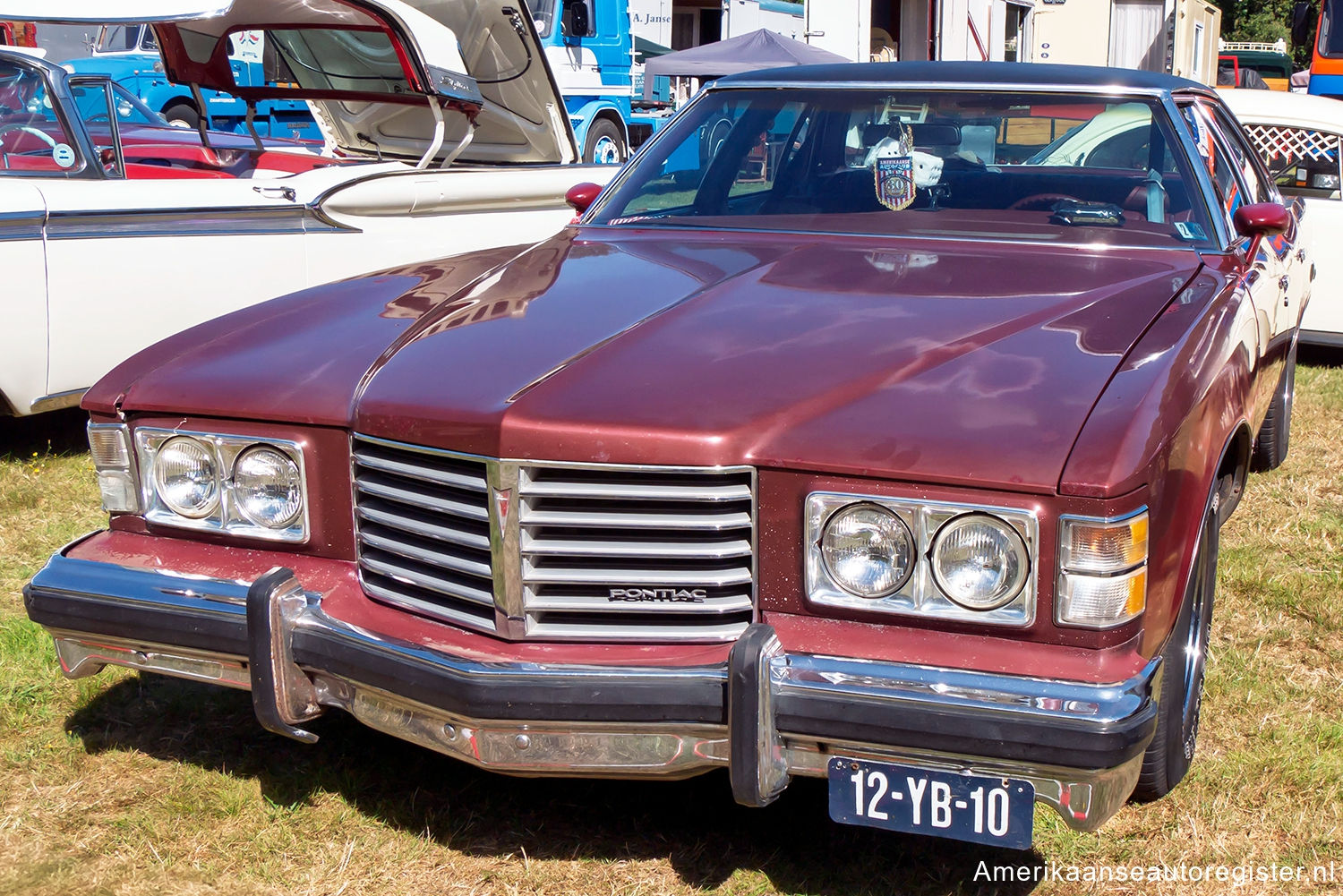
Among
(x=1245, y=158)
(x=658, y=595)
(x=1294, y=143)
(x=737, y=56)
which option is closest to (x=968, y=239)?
(x=658, y=595)

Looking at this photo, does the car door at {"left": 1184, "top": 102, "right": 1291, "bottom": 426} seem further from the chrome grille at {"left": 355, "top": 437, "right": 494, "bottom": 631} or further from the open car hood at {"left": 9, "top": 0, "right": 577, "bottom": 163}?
the open car hood at {"left": 9, "top": 0, "right": 577, "bottom": 163}

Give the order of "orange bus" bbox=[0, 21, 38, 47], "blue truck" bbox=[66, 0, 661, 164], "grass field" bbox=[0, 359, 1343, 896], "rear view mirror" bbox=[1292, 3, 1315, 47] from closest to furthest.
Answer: "grass field" bbox=[0, 359, 1343, 896] < "orange bus" bbox=[0, 21, 38, 47] < "blue truck" bbox=[66, 0, 661, 164] < "rear view mirror" bbox=[1292, 3, 1315, 47]

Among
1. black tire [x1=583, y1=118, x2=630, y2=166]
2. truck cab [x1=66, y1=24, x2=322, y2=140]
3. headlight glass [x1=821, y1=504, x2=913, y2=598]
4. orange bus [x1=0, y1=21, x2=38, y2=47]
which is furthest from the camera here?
black tire [x1=583, y1=118, x2=630, y2=166]

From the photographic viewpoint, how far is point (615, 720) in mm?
2229

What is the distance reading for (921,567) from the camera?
2170mm

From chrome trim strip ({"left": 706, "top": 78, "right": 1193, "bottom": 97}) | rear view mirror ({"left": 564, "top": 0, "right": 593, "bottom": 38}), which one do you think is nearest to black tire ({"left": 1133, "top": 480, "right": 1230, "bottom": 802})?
chrome trim strip ({"left": 706, "top": 78, "right": 1193, "bottom": 97})

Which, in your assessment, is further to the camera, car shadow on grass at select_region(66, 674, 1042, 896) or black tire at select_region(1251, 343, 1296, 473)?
black tire at select_region(1251, 343, 1296, 473)

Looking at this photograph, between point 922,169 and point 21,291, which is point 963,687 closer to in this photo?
point 922,169

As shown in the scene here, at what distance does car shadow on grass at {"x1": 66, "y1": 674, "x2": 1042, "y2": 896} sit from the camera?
262cm

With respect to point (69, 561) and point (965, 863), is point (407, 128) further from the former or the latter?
point (965, 863)

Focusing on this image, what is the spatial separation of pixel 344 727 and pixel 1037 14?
66.8 ft

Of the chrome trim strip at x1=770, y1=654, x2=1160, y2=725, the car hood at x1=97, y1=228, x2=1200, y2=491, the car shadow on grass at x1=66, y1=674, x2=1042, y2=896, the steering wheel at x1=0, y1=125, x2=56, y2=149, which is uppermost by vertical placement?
the steering wheel at x1=0, y1=125, x2=56, y2=149

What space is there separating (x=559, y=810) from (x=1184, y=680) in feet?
4.32

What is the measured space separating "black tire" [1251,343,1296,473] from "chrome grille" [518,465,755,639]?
321 centimetres
